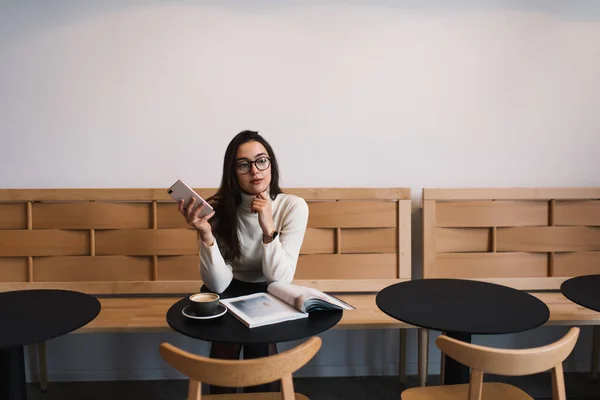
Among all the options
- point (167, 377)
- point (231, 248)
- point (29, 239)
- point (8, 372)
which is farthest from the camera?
point (167, 377)

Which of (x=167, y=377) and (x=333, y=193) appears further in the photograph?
(x=167, y=377)

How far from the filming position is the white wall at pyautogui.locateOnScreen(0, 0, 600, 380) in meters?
2.37

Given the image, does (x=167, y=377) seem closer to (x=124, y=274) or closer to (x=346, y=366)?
(x=124, y=274)

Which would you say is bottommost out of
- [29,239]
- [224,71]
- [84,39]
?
[29,239]

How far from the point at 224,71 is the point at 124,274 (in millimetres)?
1087

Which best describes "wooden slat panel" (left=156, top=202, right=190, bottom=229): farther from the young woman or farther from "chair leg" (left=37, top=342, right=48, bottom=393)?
"chair leg" (left=37, top=342, right=48, bottom=393)

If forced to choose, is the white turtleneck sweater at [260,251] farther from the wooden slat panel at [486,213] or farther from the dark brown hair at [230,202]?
the wooden slat panel at [486,213]

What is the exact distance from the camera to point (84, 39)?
7.74 feet

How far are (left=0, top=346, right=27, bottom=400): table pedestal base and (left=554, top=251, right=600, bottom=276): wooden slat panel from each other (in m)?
2.32

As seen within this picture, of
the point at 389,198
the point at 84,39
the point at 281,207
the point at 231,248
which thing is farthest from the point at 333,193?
the point at 84,39

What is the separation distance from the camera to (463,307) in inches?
62.4

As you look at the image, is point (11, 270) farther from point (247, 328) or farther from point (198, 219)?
point (247, 328)

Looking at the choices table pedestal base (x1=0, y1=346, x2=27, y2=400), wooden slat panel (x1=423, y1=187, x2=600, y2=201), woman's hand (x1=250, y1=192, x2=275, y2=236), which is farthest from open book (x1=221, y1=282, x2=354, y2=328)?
wooden slat panel (x1=423, y1=187, x2=600, y2=201)

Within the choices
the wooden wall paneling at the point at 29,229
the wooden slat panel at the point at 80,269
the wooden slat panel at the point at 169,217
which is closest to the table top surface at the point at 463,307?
the wooden slat panel at the point at 169,217
